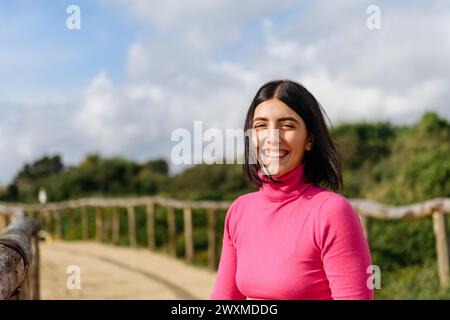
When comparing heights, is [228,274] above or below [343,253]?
below

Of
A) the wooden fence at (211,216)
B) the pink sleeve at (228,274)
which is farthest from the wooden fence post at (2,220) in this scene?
the pink sleeve at (228,274)

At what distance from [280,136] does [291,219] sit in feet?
0.85

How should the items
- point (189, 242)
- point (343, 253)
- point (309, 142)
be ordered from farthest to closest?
point (189, 242) < point (309, 142) < point (343, 253)

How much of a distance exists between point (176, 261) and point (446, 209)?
7.81 metres

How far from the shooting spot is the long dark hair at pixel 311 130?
2189 millimetres

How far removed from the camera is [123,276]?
Answer: 37.0 feet

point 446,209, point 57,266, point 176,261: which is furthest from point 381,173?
point 446,209

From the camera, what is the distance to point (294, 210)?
2.16 meters

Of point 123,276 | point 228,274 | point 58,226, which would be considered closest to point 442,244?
point 228,274

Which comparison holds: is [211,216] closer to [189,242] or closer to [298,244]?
[189,242]

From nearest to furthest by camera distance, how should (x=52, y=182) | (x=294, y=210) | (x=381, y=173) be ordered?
(x=294, y=210) → (x=381, y=173) → (x=52, y=182)

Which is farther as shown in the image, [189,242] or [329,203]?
[189,242]

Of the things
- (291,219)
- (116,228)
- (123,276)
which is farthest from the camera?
(116,228)
